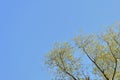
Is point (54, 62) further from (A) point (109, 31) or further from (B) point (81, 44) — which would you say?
(A) point (109, 31)

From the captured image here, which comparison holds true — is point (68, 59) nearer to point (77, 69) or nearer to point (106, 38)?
point (77, 69)

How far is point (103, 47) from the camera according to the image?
A: 32.3m

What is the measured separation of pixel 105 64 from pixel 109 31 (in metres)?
2.40

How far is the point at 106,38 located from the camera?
1271 inches

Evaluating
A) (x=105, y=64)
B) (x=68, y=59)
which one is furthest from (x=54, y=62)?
(x=105, y=64)

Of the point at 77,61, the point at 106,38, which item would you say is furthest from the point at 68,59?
the point at 106,38

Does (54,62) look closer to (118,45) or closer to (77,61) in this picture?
(77,61)

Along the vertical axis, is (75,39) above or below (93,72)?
above

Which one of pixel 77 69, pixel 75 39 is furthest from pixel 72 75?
pixel 75 39

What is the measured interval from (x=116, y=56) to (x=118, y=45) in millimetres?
786

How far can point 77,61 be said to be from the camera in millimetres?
32906

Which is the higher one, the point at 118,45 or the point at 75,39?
the point at 75,39

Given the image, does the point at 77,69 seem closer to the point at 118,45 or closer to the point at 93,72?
the point at 93,72

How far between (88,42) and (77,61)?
160 cm
